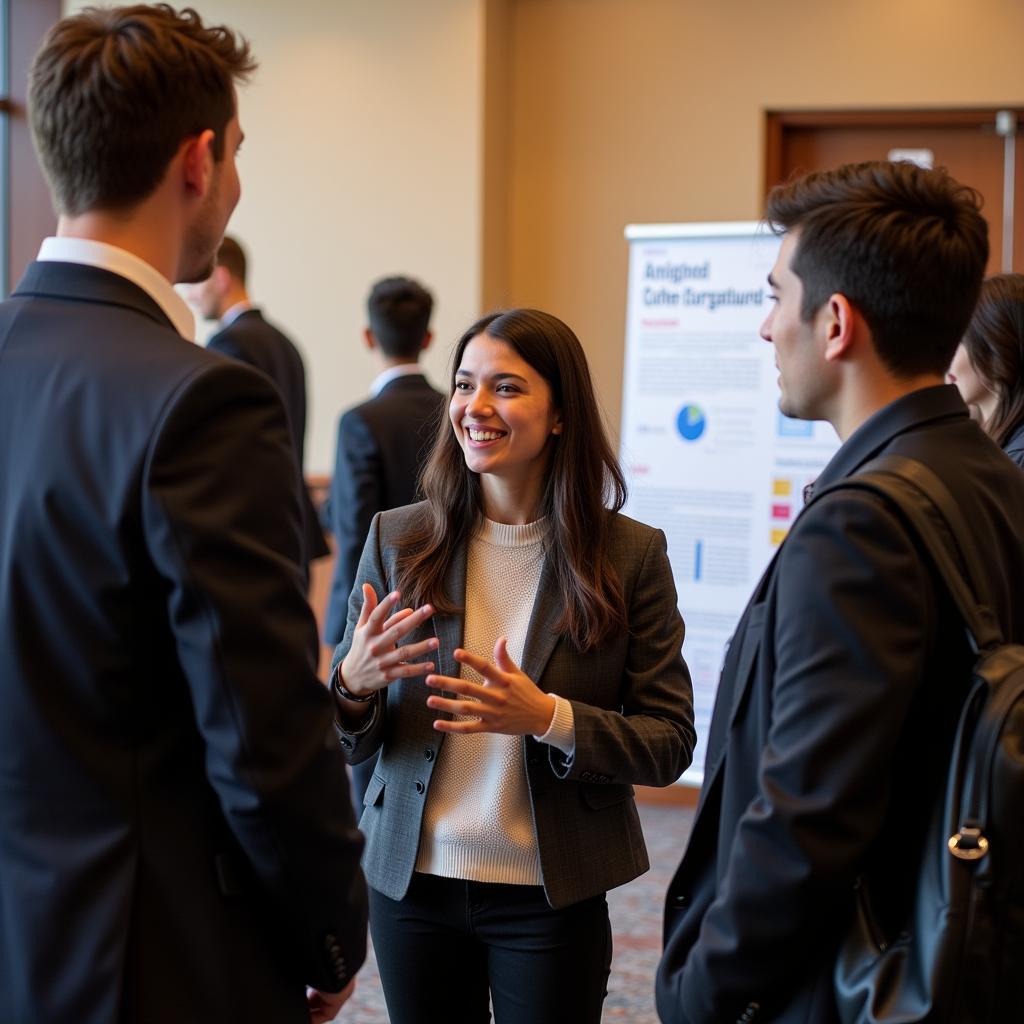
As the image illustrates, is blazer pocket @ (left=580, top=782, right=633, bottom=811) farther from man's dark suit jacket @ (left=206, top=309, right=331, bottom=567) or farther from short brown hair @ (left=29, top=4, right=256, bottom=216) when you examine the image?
man's dark suit jacket @ (left=206, top=309, right=331, bottom=567)

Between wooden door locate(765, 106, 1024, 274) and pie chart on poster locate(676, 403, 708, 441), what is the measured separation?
1904mm

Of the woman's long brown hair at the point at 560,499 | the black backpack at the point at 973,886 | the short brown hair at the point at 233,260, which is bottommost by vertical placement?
the black backpack at the point at 973,886

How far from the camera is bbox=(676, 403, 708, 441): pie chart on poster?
4633 mm

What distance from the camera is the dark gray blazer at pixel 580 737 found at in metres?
1.85

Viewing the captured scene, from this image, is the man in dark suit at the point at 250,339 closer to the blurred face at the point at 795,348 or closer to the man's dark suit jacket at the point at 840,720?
the blurred face at the point at 795,348

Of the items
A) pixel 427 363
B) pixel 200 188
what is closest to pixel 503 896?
pixel 200 188

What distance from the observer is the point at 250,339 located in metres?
4.04

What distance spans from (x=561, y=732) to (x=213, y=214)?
855mm

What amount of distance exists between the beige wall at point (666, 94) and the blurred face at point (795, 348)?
→ 4751mm

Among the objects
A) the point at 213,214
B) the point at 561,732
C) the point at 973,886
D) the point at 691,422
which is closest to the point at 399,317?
the point at 691,422

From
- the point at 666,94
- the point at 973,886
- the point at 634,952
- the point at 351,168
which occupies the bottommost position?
the point at 634,952

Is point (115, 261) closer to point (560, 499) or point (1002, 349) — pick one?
point (560, 499)

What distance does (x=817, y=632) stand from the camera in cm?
129

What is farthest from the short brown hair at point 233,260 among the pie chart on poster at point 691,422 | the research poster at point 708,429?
the pie chart on poster at point 691,422
